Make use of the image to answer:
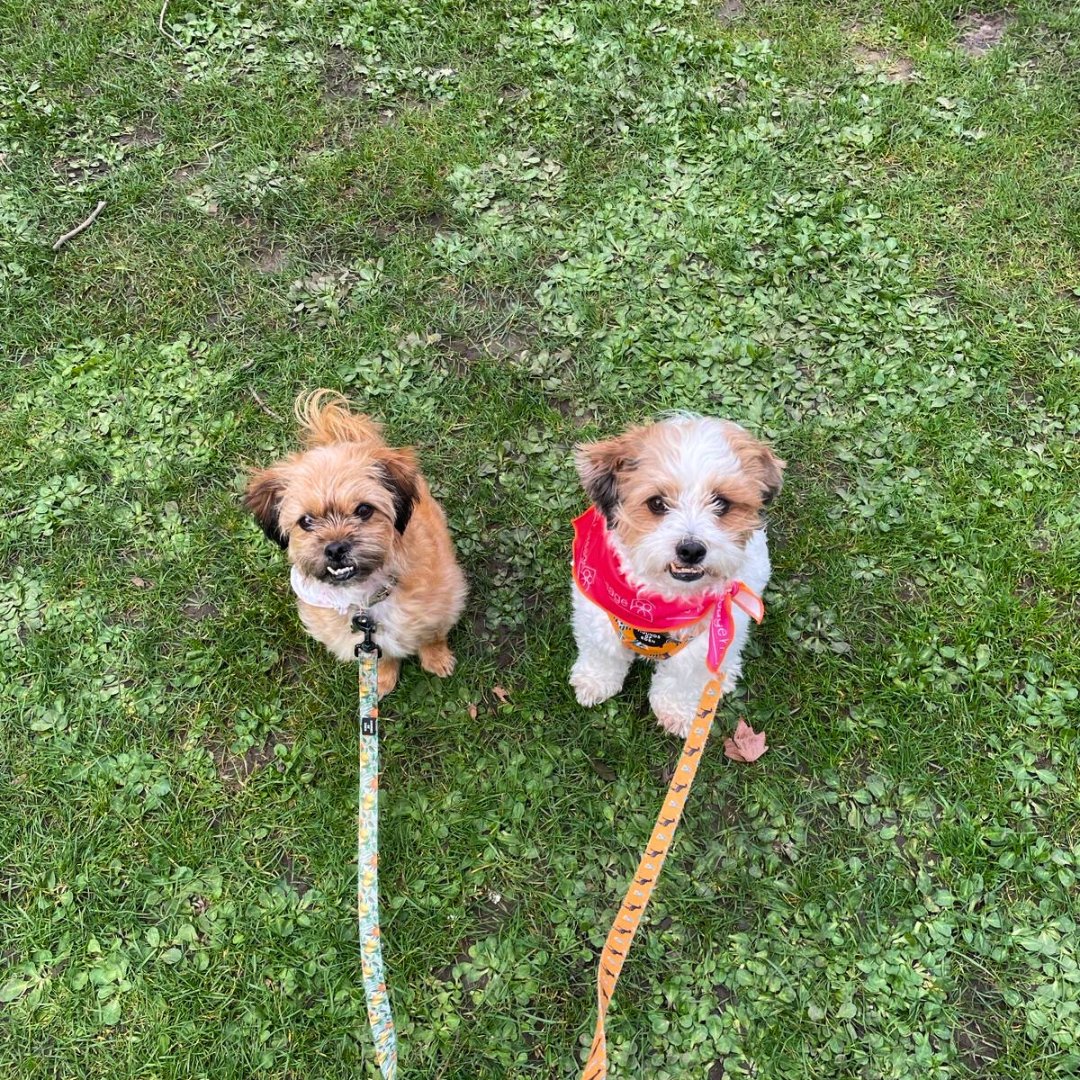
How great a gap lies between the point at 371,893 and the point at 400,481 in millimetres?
1762

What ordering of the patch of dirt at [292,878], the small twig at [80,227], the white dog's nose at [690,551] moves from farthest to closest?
the small twig at [80,227]
the patch of dirt at [292,878]
the white dog's nose at [690,551]

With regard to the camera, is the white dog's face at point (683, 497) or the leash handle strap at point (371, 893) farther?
the white dog's face at point (683, 497)

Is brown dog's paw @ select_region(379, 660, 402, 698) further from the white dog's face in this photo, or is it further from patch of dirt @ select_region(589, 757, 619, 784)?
the white dog's face

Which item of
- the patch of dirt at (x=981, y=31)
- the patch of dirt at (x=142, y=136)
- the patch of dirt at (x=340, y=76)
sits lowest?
the patch of dirt at (x=142, y=136)

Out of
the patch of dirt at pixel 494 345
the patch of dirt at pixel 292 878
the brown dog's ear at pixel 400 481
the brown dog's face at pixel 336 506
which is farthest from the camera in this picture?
the patch of dirt at pixel 494 345

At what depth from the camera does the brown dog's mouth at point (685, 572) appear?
2.92m

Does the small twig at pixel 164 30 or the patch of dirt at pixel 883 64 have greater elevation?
the small twig at pixel 164 30

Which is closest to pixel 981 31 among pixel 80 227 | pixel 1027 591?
pixel 1027 591

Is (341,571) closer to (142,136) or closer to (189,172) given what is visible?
(189,172)

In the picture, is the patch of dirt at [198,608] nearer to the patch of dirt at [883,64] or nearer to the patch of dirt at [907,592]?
the patch of dirt at [907,592]

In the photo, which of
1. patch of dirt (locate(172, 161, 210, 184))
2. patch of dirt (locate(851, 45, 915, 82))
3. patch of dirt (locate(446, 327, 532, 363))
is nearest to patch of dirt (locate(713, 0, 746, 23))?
patch of dirt (locate(851, 45, 915, 82))

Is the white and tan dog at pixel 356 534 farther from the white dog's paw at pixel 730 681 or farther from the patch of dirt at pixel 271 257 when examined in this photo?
the patch of dirt at pixel 271 257

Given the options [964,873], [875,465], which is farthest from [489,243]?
[964,873]

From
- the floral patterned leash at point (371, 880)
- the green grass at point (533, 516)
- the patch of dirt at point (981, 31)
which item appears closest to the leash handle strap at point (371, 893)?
the floral patterned leash at point (371, 880)
